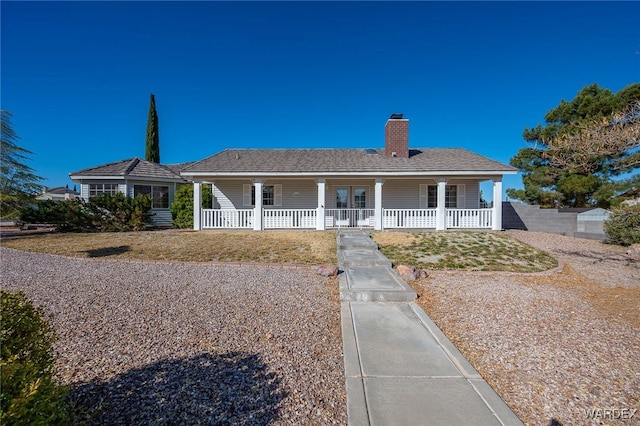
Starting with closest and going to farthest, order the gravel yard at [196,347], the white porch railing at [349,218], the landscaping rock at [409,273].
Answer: the gravel yard at [196,347] → the landscaping rock at [409,273] → the white porch railing at [349,218]

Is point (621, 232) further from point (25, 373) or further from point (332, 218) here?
point (25, 373)

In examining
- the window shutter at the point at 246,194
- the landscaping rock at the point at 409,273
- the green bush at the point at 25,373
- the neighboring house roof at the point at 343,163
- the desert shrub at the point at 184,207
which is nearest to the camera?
the green bush at the point at 25,373

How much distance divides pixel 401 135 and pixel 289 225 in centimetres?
826

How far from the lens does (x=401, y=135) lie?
53.2 feet

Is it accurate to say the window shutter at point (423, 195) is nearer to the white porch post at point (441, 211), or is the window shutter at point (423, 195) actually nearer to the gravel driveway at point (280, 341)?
the white porch post at point (441, 211)

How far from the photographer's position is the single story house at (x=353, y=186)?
1412 cm

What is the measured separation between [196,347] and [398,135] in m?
15.4

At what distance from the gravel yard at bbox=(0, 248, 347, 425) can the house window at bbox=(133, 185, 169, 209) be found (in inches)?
436

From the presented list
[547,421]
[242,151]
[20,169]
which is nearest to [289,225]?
[242,151]

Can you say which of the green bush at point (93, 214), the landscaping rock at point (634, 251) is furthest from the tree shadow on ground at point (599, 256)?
the green bush at point (93, 214)

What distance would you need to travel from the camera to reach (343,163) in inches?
601

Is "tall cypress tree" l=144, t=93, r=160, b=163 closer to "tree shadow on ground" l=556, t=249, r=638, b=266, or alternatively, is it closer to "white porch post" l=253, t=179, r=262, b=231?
"white porch post" l=253, t=179, r=262, b=231

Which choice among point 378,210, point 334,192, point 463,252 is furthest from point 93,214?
point 463,252

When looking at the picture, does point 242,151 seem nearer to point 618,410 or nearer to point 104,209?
point 104,209
